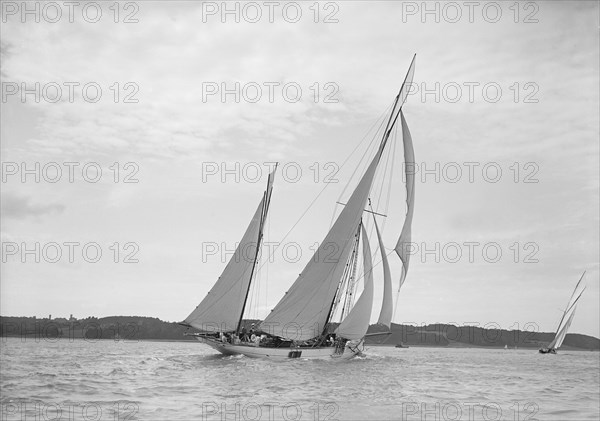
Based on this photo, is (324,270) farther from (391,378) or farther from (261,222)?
(391,378)

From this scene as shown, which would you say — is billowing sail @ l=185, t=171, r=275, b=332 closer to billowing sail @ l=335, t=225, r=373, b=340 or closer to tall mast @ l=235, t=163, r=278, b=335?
tall mast @ l=235, t=163, r=278, b=335

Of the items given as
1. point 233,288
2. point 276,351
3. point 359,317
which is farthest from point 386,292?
point 233,288

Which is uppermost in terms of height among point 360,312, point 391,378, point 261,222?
point 261,222

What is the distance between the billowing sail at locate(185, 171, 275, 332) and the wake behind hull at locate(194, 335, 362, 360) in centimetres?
170

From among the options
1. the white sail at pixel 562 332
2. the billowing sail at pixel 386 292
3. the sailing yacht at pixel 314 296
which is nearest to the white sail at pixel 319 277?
the sailing yacht at pixel 314 296

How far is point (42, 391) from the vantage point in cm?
2956

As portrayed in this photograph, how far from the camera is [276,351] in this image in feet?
189

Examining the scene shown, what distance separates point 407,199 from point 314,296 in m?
10.7

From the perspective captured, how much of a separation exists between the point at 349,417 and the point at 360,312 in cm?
3482

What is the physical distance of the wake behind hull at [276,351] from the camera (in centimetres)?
5744

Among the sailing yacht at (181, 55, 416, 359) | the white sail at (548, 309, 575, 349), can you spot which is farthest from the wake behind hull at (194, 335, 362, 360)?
the white sail at (548, 309, 575, 349)

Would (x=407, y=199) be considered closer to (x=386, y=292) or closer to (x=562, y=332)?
(x=386, y=292)

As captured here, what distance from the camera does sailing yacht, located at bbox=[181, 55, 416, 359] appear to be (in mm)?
56750

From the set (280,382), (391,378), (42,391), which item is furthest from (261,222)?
(42,391)
